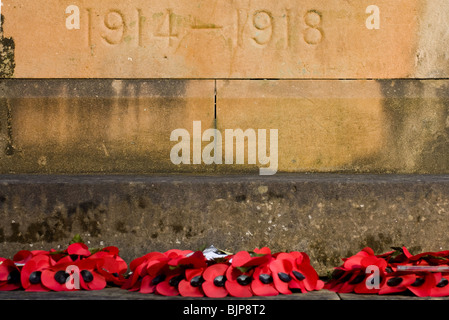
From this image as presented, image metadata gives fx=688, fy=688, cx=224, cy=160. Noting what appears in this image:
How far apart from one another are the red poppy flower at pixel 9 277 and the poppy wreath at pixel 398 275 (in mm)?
1842

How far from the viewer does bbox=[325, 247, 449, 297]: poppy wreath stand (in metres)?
3.78

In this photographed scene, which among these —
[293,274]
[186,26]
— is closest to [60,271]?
[293,274]

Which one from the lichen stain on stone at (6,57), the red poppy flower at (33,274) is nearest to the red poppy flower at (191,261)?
the red poppy flower at (33,274)

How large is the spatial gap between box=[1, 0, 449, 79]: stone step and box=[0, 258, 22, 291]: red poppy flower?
182cm

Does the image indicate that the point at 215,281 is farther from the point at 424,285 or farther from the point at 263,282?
the point at 424,285

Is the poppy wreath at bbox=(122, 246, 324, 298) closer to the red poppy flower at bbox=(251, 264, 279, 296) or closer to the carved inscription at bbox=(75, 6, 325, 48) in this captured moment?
the red poppy flower at bbox=(251, 264, 279, 296)

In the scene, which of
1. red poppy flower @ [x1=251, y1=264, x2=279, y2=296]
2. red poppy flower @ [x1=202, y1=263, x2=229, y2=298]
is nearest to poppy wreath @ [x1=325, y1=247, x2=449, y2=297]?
red poppy flower @ [x1=251, y1=264, x2=279, y2=296]

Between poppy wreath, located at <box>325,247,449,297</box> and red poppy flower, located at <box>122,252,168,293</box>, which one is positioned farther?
red poppy flower, located at <box>122,252,168,293</box>

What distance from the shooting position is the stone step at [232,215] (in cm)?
467

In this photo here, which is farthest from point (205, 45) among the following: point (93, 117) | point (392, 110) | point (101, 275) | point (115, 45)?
point (101, 275)

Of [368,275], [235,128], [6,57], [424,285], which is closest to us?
[424,285]

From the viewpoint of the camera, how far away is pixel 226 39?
211 inches

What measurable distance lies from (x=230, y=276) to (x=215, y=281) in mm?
87
